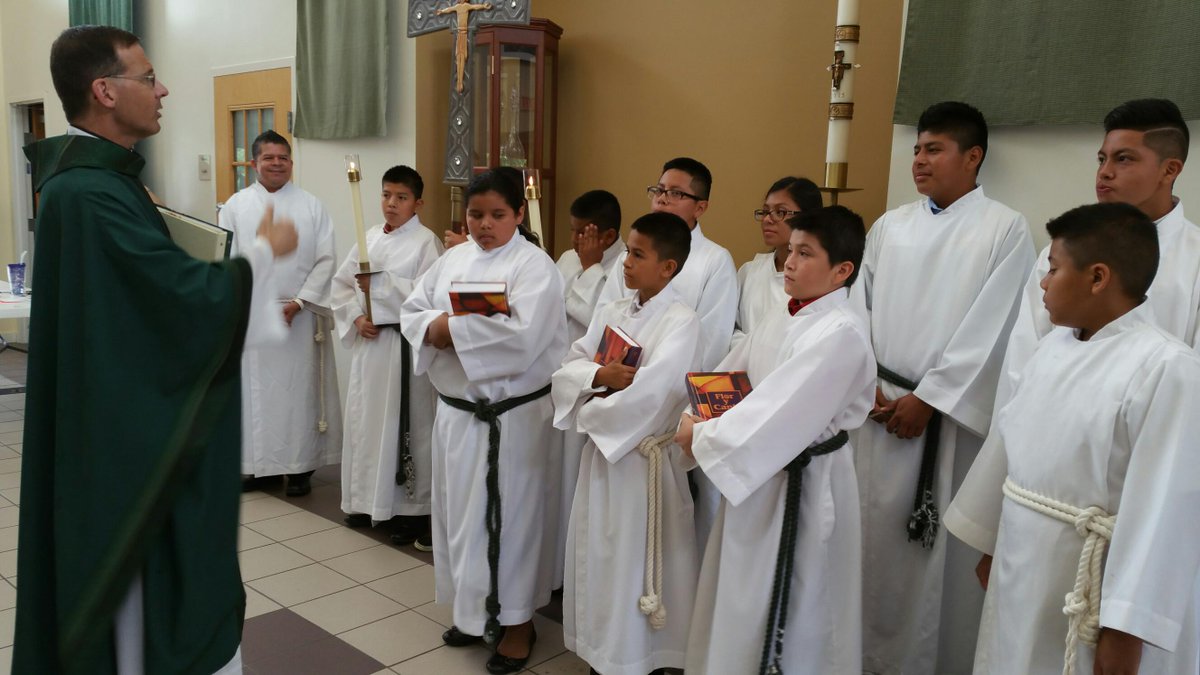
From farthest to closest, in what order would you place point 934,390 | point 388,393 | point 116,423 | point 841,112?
point 388,393 < point 841,112 < point 934,390 < point 116,423

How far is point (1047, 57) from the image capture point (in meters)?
2.90

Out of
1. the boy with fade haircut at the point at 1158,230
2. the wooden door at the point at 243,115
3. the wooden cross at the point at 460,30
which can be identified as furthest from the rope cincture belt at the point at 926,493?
the wooden door at the point at 243,115

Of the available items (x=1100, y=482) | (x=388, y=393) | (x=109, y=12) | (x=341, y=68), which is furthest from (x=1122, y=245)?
(x=109, y=12)

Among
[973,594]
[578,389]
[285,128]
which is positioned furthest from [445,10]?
[973,594]

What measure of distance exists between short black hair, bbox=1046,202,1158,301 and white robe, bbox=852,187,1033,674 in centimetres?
85

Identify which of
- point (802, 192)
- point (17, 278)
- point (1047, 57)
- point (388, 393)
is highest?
point (1047, 57)

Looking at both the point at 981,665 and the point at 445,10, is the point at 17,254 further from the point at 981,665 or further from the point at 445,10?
the point at 981,665

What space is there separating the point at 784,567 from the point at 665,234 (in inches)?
40.0

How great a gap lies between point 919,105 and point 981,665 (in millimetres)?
1998

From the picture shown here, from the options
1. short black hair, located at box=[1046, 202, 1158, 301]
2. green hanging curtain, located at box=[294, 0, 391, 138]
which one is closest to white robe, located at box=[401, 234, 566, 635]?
short black hair, located at box=[1046, 202, 1158, 301]

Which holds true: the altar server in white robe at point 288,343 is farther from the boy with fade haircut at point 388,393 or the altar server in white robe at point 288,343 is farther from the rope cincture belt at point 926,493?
the rope cincture belt at point 926,493

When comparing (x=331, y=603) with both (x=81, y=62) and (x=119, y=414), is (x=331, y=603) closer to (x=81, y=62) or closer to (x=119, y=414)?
(x=119, y=414)

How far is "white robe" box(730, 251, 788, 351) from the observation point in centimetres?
318

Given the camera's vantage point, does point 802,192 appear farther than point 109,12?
No
